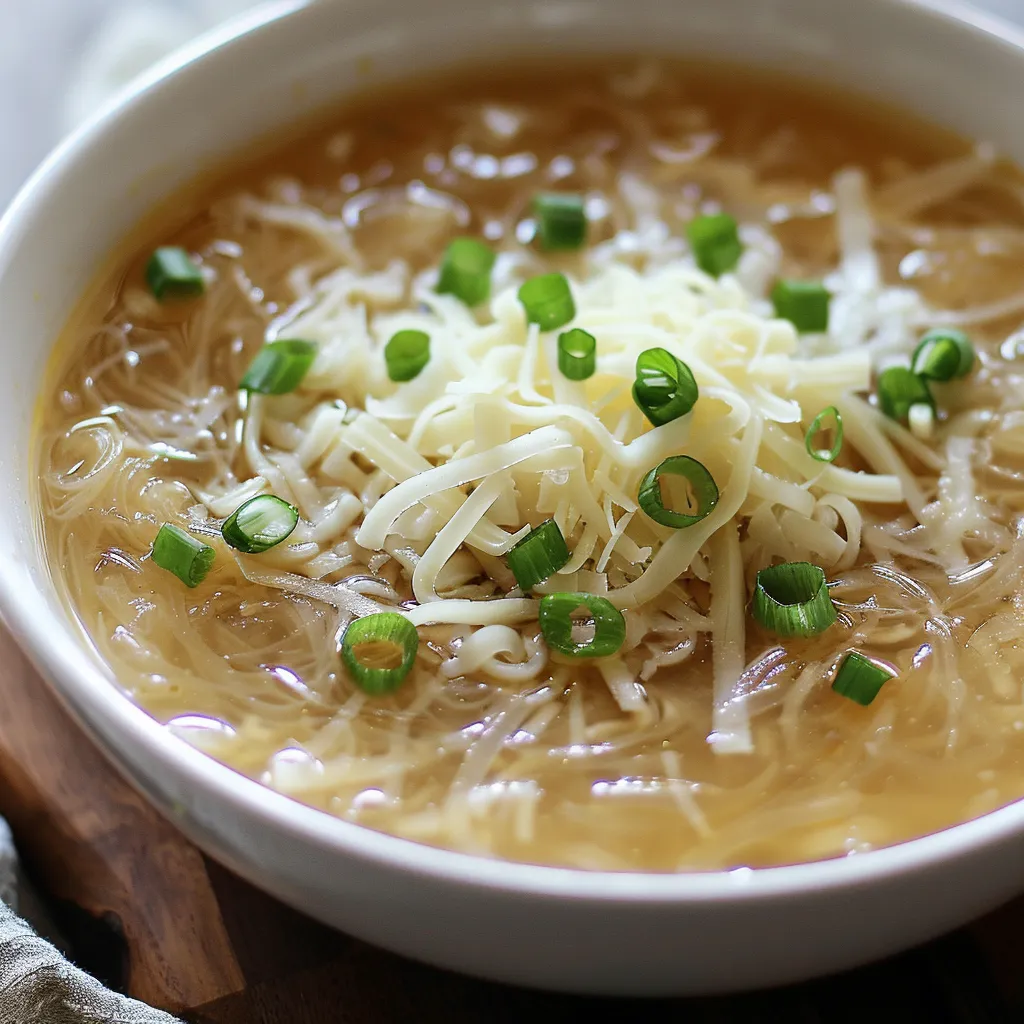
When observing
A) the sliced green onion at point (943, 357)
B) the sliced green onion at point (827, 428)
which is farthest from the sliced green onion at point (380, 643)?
the sliced green onion at point (943, 357)

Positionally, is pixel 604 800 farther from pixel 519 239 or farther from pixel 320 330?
pixel 519 239

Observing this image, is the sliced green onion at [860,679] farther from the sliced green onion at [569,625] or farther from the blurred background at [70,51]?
the blurred background at [70,51]

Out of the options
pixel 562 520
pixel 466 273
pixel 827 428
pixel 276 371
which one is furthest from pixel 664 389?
pixel 276 371

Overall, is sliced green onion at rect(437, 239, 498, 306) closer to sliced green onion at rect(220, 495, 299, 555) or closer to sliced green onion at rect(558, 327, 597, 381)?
sliced green onion at rect(558, 327, 597, 381)

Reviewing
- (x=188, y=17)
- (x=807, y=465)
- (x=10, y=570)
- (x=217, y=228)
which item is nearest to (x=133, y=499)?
(x=10, y=570)

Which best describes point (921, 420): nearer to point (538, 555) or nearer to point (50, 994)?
point (538, 555)
